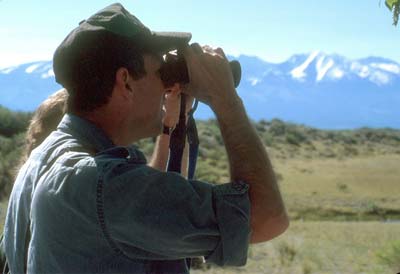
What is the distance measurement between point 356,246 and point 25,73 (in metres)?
172

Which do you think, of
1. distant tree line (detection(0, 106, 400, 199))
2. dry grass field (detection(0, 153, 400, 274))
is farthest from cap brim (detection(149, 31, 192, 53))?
distant tree line (detection(0, 106, 400, 199))

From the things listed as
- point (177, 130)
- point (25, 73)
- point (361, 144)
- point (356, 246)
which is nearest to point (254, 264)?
point (356, 246)

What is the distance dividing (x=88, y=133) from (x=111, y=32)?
0.24m

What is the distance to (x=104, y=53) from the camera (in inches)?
63.4

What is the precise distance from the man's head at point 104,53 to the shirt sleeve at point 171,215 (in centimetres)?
27

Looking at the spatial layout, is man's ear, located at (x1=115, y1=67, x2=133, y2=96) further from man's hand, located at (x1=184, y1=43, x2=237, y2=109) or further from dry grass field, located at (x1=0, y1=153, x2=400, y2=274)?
dry grass field, located at (x1=0, y1=153, x2=400, y2=274)

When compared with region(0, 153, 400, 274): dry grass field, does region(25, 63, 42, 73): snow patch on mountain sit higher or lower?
lower

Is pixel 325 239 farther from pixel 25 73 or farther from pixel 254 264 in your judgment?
pixel 25 73

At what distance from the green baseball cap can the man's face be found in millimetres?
42

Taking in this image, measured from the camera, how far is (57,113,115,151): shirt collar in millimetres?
1646

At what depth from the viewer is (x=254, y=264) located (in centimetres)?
1058

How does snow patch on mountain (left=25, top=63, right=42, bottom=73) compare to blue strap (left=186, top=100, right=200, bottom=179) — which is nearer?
blue strap (left=186, top=100, right=200, bottom=179)

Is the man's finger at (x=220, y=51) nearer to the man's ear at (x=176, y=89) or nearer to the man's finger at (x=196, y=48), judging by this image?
the man's finger at (x=196, y=48)

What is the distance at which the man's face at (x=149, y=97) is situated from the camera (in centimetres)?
169
